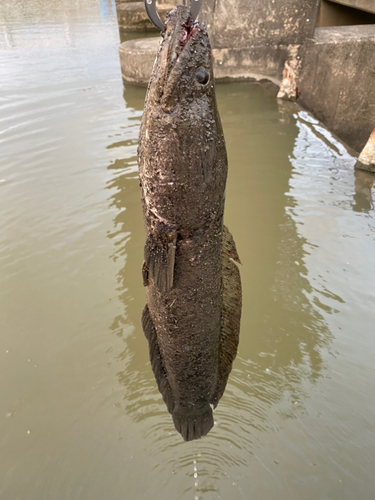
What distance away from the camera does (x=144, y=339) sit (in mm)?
3699

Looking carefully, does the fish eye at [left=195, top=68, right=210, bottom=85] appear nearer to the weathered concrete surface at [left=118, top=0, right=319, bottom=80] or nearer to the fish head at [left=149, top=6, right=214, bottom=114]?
the fish head at [left=149, top=6, right=214, bottom=114]

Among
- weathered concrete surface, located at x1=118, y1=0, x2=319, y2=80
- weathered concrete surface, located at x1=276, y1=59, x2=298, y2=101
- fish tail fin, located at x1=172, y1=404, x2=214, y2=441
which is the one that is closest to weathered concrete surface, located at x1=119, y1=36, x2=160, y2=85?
weathered concrete surface, located at x1=118, y1=0, x2=319, y2=80

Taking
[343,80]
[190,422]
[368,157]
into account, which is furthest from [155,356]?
[343,80]

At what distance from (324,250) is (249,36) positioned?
241 inches

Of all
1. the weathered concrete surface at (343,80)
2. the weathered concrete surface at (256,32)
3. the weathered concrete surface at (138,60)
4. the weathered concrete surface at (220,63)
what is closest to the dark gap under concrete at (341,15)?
the weathered concrete surface at (343,80)

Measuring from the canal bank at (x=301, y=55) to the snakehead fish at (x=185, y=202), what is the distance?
6.15 m

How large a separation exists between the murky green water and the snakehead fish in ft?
3.80

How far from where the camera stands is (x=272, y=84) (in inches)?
344

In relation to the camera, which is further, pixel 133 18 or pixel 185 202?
pixel 133 18

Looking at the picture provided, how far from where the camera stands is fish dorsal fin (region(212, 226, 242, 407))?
83.6 inches

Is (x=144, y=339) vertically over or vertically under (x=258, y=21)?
under

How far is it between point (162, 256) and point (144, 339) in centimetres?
212

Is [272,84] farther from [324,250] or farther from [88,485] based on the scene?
[88,485]

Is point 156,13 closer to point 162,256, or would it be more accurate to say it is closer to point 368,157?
point 162,256
